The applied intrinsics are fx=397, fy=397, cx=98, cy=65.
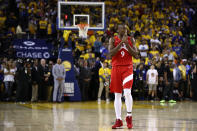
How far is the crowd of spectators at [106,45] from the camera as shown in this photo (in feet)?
65.7

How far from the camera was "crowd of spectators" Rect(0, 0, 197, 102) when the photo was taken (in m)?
20.0

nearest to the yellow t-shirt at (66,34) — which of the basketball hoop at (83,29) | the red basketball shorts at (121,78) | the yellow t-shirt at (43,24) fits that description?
the basketball hoop at (83,29)

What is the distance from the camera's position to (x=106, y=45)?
23.0 m

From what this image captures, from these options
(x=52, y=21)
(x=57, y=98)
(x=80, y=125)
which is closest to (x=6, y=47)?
(x=52, y=21)

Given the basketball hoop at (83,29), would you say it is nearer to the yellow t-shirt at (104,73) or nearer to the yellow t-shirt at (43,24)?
the yellow t-shirt at (104,73)

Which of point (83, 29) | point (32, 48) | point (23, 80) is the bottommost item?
point (23, 80)

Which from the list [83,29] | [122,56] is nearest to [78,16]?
[83,29]

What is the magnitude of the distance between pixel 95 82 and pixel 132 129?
12.3 metres

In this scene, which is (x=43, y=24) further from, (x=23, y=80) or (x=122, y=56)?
(x=122, y=56)

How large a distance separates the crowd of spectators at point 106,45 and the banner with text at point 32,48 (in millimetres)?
362

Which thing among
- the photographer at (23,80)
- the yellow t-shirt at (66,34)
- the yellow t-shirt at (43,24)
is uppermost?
the yellow t-shirt at (43,24)

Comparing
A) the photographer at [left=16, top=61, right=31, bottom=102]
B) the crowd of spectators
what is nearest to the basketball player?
the crowd of spectators

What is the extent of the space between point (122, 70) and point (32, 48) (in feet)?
43.7

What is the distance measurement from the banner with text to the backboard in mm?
1905
